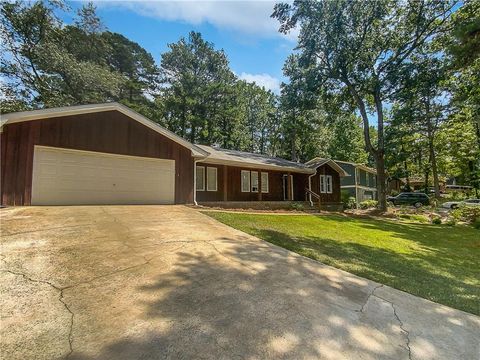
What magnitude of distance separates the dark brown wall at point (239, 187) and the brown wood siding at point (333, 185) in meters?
0.95

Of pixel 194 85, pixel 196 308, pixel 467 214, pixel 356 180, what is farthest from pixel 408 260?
pixel 194 85

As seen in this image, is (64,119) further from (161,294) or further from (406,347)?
(406,347)

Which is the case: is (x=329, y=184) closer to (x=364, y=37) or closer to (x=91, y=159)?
(x=364, y=37)

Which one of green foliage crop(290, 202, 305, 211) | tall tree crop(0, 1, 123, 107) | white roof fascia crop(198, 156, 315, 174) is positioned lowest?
green foliage crop(290, 202, 305, 211)

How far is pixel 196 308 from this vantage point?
292 centimetres

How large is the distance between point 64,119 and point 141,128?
109 inches

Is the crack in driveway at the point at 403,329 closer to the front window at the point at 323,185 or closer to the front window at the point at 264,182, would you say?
the front window at the point at 264,182

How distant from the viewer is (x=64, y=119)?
937cm

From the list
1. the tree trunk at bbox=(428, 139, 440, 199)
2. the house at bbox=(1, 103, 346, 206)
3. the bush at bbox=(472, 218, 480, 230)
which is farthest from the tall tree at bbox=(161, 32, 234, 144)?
the tree trunk at bbox=(428, 139, 440, 199)

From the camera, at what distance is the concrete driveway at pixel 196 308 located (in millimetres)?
2330

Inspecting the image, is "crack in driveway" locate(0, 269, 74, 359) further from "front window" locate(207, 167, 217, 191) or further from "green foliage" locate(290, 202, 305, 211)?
"green foliage" locate(290, 202, 305, 211)

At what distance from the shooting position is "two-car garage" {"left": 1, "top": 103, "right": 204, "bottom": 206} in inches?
333

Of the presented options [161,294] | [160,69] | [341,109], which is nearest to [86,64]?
[160,69]

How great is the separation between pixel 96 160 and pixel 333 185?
58.5 ft
